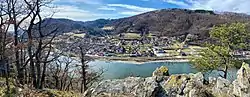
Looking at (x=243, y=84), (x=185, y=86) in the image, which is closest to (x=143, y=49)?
(x=185, y=86)

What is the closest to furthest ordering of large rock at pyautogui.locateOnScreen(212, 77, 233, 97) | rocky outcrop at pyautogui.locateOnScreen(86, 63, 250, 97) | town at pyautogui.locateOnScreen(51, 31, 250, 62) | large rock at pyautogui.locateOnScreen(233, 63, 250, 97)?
large rock at pyautogui.locateOnScreen(233, 63, 250, 97)
rocky outcrop at pyautogui.locateOnScreen(86, 63, 250, 97)
large rock at pyautogui.locateOnScreen(212, 77, 233, 97)
town at pyautogui.locateOnScreen(51, 31, 250, 62)

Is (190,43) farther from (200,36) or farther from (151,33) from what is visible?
(151,33)

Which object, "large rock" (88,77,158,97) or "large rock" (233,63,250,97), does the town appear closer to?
"large rock" (88,77,158,97)

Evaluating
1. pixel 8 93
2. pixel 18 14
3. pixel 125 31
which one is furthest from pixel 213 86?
pixel 125 31

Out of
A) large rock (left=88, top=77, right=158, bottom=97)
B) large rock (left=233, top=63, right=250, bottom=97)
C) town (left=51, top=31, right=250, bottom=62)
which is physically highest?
large rock (left=233, top=63, right=250, bottom=97)

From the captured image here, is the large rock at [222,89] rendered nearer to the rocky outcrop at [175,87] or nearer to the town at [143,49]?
the rocky outcrop at [175,87]

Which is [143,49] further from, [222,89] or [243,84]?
[243,84]

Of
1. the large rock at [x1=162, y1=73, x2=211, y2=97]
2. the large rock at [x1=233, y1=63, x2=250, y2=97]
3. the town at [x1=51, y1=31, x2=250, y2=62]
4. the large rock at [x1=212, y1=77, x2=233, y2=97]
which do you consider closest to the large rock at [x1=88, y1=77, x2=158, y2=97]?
the large rock at [x1=162, y1=73, x2=211, y2=97]

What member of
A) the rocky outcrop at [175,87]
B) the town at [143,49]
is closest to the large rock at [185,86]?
the rocky outcrop at [175,87]
